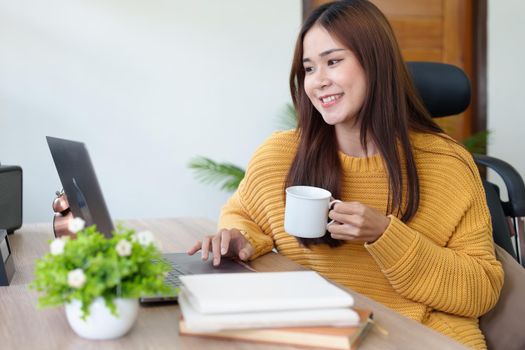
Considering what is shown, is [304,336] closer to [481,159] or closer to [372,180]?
[372,180]

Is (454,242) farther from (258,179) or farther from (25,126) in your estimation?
(25,126)

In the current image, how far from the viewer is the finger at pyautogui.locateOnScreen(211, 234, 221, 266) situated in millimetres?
1297

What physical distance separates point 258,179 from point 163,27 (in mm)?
1817

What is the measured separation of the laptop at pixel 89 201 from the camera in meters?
0.97

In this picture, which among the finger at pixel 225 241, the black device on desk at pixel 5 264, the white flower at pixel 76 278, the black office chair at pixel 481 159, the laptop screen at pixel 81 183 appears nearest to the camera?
the white flower at pixel 76 278

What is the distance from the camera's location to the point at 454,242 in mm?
1438

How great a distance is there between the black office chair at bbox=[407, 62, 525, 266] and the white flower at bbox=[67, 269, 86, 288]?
1.18 meters

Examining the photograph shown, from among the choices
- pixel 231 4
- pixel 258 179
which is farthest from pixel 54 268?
pixel 231 4

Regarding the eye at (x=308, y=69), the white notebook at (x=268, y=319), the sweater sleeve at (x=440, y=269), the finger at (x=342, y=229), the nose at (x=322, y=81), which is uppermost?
the eye at (x=308, y=69)

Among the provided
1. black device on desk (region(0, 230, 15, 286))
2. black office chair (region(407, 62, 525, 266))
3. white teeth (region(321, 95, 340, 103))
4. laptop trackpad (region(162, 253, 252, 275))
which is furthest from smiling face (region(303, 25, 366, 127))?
black device on desk (region(0, 230, 15, 286))

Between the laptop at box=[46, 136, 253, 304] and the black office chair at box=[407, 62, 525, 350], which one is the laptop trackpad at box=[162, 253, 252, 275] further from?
the black office chair at box=[407, 62, 525, 350]

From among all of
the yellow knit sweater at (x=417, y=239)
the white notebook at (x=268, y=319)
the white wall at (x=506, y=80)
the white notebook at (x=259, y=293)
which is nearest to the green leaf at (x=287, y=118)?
the white wall at (x=506, y=80)

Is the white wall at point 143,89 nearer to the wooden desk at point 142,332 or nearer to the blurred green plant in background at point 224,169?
the blurred green plant in background at point 224,169

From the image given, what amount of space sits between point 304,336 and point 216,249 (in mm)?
458
